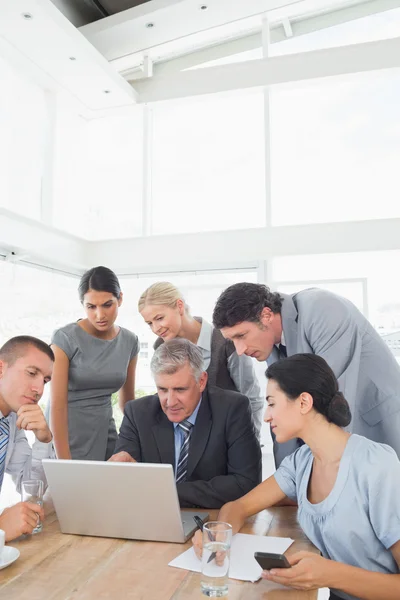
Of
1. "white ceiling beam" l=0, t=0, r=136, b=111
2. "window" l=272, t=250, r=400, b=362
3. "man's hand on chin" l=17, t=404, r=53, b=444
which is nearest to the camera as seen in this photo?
"man's hand on chin" l=17, t=404, r=53, b=444

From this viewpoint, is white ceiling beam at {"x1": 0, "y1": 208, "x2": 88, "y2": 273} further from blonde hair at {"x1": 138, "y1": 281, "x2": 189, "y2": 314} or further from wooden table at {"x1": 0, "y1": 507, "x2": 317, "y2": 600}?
wooden table at {"x1": 0, "y1": 507, "x2": 317, "y2": 600}

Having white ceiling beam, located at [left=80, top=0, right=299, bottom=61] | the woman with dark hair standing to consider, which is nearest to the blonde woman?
the woman with dark hair standing

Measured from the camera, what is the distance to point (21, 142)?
5352 mm

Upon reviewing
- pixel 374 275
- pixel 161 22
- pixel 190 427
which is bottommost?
pixel 190 427

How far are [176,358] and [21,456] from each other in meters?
0.66

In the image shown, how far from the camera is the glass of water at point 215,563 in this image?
1134 mm

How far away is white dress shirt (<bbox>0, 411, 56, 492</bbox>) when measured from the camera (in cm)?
193

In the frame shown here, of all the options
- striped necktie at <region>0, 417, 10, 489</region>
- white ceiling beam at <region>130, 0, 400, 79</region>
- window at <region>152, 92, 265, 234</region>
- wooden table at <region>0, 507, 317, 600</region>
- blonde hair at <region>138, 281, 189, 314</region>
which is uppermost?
white ceiling beam at <region>130, 0, 400, 79</region>

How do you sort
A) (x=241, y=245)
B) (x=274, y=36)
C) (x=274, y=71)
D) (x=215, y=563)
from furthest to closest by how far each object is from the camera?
(x=274, y=36) → (x=241, y=245) → (x=274, y=71) → (x=215, y=563)

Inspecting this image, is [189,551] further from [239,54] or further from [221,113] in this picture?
[239,54]

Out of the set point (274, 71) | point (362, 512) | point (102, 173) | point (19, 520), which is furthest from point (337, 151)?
point (19, 520)

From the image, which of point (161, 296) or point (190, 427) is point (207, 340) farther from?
point (190, 427)

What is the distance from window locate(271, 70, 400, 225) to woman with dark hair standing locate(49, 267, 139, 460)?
338 cm

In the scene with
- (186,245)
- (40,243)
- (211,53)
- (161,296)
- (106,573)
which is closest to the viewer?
(106,573)
